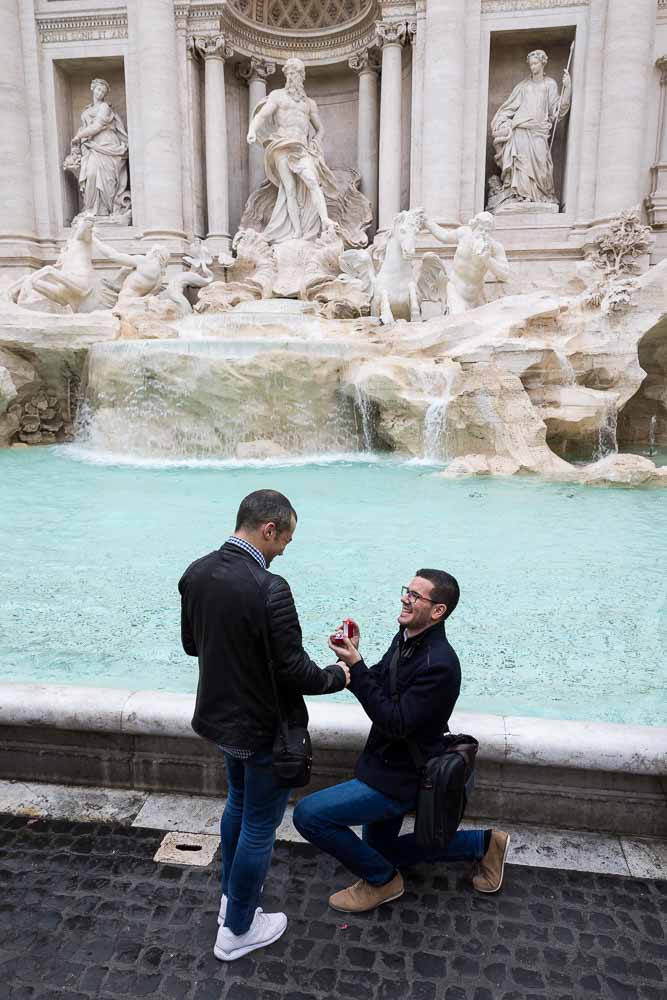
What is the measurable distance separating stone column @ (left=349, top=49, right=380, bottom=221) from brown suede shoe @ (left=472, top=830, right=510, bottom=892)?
14.9 m

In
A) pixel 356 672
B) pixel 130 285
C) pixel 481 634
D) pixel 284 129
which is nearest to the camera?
pixel 356 672

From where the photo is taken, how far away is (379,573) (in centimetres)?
435

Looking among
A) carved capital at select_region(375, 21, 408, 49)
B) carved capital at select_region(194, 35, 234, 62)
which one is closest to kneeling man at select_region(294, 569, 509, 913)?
carved capital at select_region(375, 21, 408, 49)

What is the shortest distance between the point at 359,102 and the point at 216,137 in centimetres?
317

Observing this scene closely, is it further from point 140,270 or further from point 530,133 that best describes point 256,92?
point 140,270

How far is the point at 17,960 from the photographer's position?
168 centimetres

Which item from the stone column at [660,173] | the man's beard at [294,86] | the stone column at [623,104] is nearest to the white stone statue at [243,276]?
the man's beard at [294,86]

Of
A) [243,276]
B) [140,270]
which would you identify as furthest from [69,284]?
[243,276]

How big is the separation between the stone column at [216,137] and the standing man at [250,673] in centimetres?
1429

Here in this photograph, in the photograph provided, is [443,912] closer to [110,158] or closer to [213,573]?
[213,573]

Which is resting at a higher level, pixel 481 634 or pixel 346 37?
pixel 346 37

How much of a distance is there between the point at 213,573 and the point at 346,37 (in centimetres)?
1675

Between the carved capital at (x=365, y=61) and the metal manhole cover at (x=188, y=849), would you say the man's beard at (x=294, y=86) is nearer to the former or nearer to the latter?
the carved capital at (x=365, y=61)

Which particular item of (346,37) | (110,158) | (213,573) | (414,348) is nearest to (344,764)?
(213,573)
